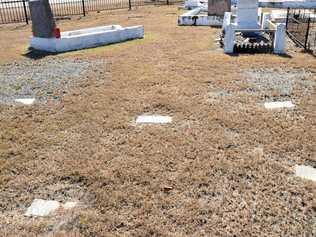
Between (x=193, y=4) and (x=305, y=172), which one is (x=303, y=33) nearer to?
(x=193, y=4)

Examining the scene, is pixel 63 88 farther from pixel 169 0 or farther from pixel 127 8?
pixel 169 0

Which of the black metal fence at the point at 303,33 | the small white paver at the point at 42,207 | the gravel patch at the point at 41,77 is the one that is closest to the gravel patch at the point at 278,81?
the black metal fence at the point at 303,33

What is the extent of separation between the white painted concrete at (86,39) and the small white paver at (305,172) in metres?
8.58

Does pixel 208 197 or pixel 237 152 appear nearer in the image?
pixel 208 197

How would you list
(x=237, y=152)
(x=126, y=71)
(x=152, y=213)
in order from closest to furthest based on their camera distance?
(x=152, y=213)
(x=237, y=152)
(x=126, y=71)

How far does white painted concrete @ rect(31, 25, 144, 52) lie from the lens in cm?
1113

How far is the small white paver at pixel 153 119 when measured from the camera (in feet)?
20.0

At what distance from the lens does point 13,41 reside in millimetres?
12859

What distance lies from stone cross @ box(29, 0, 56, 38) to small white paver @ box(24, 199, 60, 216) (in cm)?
804

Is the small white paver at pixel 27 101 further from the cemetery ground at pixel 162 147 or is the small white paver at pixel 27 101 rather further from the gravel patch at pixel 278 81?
the gravel patch at pixel 278 81

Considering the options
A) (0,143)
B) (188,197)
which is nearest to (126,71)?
(0,143)

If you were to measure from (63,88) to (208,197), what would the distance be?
15.8 feet

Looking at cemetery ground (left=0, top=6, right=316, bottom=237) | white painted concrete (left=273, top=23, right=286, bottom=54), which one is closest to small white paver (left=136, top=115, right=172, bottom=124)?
cemetery ground (left=0, top=6, right=316, bottom=237)

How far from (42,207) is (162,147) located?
6.23 ft
